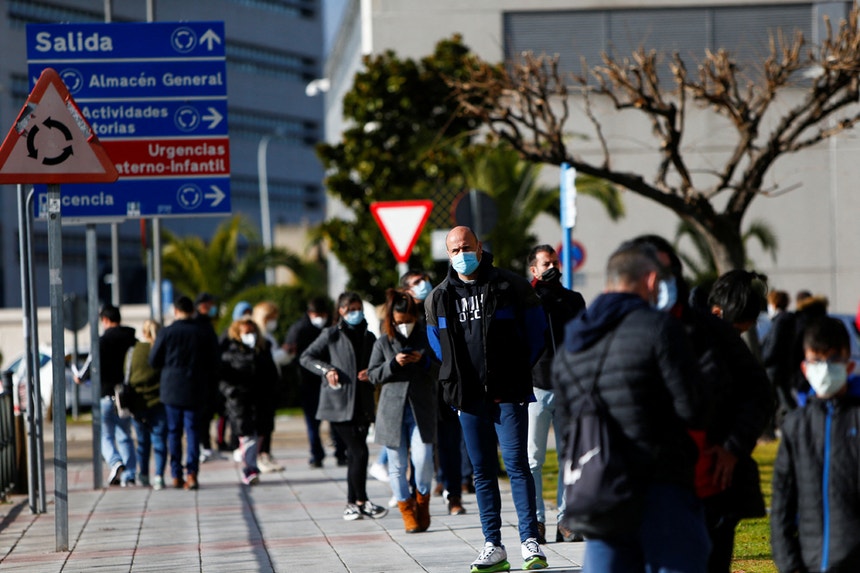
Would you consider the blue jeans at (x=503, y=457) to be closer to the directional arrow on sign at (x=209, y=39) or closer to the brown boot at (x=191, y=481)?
the brown boot at (x=191, y=481)

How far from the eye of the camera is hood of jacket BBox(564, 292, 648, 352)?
202 inches

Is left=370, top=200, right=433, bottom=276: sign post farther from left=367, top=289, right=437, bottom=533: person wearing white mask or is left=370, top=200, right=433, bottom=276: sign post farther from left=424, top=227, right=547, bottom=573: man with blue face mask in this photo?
left=424, top=227, right=547, bottom=573: man with blue face mask

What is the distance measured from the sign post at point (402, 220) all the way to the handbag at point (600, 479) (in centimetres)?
1004

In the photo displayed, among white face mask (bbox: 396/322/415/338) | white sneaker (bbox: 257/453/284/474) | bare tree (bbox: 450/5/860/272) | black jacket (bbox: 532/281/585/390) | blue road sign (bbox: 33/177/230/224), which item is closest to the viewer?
black jacket (bbox: 532/281/585/390)

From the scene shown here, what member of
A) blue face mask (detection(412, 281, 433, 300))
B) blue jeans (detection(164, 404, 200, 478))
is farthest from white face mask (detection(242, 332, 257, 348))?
blue face mask (detection(412, 281, 433, 300))

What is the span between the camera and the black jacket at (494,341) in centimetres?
841

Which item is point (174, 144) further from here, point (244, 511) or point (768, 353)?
point (768, 353)

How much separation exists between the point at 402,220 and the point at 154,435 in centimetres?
334

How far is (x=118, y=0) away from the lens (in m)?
78.0

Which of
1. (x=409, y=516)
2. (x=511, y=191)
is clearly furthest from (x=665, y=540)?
(x=511, y=191)

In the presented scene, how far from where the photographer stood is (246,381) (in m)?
14.9

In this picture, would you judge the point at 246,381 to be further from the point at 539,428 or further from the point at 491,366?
the point at 491,366

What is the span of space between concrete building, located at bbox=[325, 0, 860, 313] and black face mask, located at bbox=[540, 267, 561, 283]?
22844 mm

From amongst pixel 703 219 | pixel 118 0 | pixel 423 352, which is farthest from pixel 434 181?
pixel 118 0
